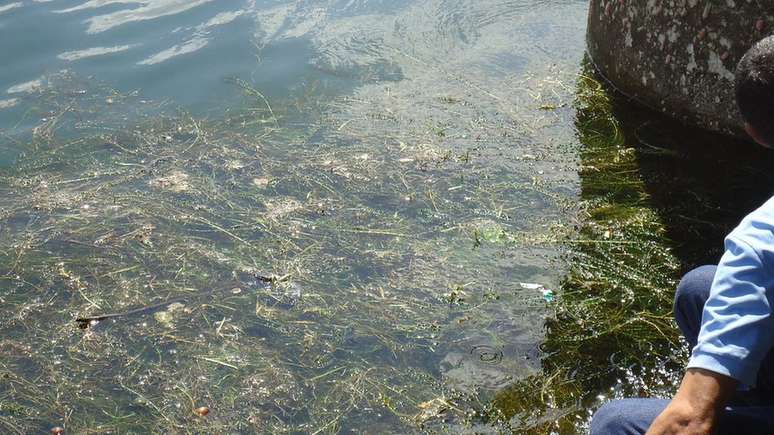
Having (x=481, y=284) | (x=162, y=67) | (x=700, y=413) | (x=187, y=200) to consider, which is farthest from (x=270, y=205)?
(x=700, y=413)

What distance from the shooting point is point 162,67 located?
6.27 meters

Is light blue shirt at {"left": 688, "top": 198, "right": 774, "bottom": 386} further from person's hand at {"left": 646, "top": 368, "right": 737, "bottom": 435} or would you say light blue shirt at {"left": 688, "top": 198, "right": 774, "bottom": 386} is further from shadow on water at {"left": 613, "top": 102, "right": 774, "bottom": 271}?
shadow on water at {"left": 613, "top": 102, "right": 774, "bottom": 271}

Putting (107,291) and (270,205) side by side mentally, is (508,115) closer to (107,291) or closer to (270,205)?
(270,205)

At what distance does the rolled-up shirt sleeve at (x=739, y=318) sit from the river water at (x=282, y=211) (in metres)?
1.36

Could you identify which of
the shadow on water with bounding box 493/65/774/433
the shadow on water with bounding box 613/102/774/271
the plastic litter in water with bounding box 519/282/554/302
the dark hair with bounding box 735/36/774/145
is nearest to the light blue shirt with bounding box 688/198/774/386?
the dark hair with bounding box 735/36/774/145

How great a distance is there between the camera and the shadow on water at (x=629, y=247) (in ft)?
10.6

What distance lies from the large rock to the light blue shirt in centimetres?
293

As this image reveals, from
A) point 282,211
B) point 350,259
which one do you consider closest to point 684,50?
point 350,259

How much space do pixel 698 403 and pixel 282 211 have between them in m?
2.87

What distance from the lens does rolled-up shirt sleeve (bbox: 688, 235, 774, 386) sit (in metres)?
1.82

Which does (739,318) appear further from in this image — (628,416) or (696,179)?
(696,179)

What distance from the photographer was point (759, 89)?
2.07 meters

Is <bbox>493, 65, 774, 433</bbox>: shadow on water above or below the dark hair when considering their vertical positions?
below

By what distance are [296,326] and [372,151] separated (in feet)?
5.35
